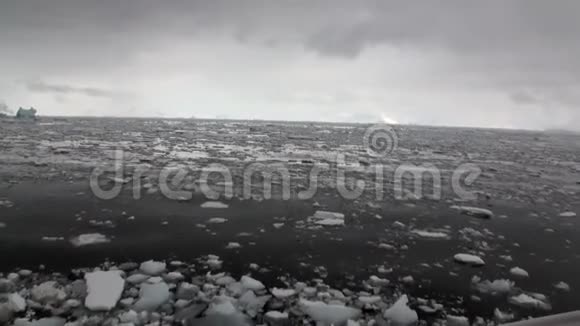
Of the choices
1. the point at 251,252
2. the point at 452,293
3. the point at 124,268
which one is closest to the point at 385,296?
the point at 452,293

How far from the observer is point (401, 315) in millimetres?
3080

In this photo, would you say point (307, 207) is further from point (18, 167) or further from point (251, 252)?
point (18, 167)

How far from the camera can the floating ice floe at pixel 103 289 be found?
9.98 feet

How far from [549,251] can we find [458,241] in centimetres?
117

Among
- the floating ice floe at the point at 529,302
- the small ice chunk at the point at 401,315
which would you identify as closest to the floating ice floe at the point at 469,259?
the floating ice floe at the point at 529,302

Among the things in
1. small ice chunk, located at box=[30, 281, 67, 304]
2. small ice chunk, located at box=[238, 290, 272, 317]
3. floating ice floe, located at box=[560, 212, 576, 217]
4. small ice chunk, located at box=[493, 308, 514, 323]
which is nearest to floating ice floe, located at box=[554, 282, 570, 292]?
small ice chunk, located at box=[493, 308, 514, 323]

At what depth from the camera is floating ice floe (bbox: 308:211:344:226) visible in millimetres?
5562

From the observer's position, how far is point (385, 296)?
344 cm

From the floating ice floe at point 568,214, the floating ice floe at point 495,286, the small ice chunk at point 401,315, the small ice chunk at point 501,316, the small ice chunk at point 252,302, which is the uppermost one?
the floating ice floe at point 568,214

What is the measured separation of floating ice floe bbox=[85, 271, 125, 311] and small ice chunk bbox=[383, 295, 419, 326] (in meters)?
2.40

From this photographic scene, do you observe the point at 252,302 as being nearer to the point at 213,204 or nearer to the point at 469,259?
the point at 469,259

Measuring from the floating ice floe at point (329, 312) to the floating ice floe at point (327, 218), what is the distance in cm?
236

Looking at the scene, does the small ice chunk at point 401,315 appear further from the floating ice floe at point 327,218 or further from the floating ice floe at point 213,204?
the floating ice floe at point 213,204
